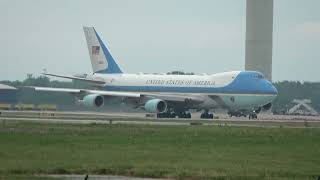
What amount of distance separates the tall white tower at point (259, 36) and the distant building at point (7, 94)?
3781 centimetres

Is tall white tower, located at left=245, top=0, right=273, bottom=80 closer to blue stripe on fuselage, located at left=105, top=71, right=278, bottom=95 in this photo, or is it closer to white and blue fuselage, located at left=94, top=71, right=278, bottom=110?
white and blue fuselage, located at left=94, top=71, right=278, bottom=110

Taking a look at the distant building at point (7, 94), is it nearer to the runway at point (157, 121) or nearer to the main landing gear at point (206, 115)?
the main landing gear at point (206, 115)

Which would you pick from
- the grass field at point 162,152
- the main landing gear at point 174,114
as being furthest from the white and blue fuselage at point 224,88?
the grass field at point 162,152

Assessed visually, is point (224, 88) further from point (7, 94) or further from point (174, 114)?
point (7, 94)

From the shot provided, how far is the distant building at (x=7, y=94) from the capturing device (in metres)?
144

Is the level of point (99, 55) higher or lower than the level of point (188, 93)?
higher

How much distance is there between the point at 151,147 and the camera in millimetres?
46875

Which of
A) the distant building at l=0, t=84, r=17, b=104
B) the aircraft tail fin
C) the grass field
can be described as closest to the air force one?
the aircraft tail fin

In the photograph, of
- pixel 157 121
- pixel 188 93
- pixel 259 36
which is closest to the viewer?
pixel 157 121

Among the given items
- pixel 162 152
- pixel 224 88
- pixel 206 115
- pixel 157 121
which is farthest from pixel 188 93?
pixel 162 152

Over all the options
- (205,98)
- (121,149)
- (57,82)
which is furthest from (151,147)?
(57,82)

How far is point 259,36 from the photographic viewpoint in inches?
6053

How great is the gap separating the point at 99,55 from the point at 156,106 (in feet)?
61.2

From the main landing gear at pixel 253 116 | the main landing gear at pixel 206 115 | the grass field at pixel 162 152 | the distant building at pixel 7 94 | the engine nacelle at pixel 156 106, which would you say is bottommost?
the distant building at pixel 7 94
